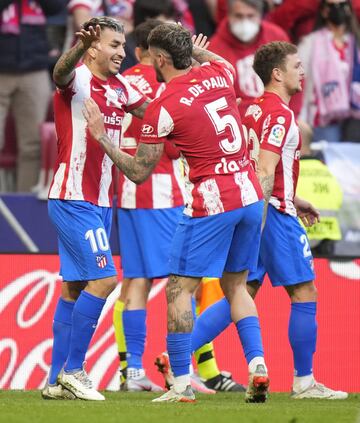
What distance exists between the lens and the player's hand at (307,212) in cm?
945

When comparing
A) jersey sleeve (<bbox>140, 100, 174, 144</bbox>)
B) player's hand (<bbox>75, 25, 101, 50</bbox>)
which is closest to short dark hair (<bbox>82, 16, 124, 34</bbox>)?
player's hand (<bbox>75, 25, 101, 50</bbox>)

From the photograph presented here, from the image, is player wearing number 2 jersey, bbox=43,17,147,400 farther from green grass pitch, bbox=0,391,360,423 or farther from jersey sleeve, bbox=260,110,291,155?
jersey sleeve, bbox=260,110,291,155

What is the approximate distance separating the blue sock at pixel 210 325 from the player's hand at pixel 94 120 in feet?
5.44

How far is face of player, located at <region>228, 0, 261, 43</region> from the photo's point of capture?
13.0m

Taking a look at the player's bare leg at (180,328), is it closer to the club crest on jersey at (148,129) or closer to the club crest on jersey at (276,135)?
the club crest on jersey at (148,129)

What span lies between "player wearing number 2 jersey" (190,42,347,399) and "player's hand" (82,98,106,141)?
41.5 inches

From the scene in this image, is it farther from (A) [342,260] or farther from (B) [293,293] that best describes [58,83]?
(A) [342,260]

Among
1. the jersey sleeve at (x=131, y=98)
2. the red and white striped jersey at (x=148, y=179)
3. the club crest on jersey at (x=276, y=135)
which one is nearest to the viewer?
the club crest on jersey at (x=276, y=135)

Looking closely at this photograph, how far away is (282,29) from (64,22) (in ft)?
6.98

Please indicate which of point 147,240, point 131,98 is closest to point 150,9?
point 147,240

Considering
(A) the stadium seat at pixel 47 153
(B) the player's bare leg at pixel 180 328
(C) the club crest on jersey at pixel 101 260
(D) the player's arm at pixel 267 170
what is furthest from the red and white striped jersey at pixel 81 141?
(A) the stadium seat at pixel 47 153

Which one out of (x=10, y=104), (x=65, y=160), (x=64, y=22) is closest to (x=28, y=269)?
(x=65, y=160)

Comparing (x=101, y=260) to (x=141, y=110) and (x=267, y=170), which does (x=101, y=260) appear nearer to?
(x=141, y=110)

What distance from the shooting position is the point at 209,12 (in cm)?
1382
